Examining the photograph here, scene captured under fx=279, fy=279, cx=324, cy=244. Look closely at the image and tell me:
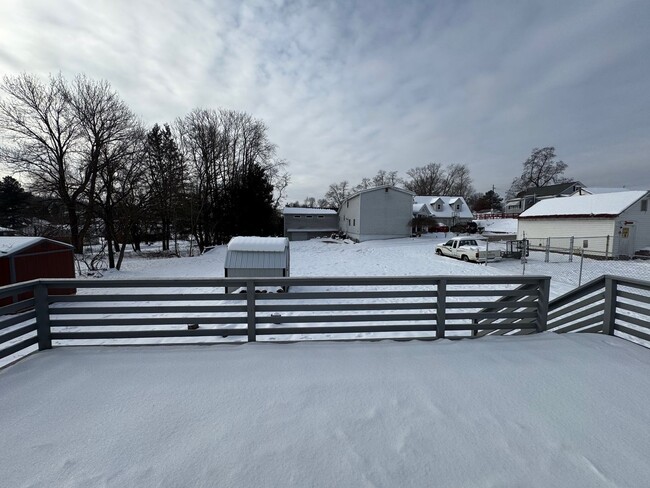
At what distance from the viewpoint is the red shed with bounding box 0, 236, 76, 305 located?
848cm

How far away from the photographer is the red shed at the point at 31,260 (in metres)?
8.48

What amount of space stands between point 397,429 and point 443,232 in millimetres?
35909

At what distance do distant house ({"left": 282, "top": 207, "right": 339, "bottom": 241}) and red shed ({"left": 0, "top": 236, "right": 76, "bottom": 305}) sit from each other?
85.2 feet

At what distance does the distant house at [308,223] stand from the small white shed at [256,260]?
2693 centimetres

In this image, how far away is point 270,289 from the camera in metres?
9.02

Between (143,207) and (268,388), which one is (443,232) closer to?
(143,207)

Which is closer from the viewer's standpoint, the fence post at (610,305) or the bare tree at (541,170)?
the fence post at (610,305)

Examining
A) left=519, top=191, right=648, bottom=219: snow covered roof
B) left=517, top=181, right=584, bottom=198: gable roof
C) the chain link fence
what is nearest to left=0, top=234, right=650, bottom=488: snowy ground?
the chain link fence

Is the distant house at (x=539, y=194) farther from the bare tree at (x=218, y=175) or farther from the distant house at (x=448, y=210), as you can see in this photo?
the bare tree at (x=218, y=175)

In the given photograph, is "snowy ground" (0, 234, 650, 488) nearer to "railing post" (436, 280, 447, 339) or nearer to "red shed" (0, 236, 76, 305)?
"railing post" (436, 280, 447, 339)

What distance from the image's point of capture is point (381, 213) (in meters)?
29.6

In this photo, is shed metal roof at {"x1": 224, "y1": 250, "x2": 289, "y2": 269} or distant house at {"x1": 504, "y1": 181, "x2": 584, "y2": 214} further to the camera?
distant house at {"x1": 504, "y1": 181, "x2": 584, "y2": 214}

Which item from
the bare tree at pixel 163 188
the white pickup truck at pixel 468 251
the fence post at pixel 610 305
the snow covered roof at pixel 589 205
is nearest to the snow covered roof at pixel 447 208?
the snow covered roof at pixel 589 205

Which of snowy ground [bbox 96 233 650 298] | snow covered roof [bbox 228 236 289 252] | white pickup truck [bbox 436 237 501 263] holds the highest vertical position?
snow covered roof [bbox 228 236 289 252]
